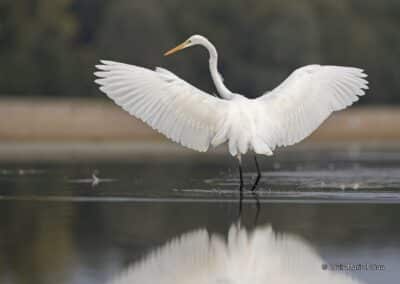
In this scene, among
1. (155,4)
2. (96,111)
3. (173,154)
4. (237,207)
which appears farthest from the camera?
(155,4)

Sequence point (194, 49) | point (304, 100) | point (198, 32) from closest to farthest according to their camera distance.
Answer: point (304, 100)
point (194, 49)
point (198, 32)

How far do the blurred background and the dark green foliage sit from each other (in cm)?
5

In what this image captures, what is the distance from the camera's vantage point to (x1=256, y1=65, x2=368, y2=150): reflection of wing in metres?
13.9

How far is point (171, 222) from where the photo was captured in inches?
465

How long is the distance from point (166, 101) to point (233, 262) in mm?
4960

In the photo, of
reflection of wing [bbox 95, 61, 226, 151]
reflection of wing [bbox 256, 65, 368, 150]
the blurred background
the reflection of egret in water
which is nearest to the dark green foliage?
the blurred background

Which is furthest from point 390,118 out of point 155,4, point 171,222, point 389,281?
point 389,281

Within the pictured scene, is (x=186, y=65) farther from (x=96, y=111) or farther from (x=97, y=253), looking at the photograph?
(x=97, y=253)

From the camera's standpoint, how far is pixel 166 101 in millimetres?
13883

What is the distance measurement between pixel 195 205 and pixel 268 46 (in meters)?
46.2

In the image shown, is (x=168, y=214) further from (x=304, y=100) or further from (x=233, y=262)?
(x=233, y=262)

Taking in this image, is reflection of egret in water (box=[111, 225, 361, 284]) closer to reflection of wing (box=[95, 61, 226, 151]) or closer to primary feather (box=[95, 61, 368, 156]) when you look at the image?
primary feather (box=[95, 61, 368, 156])

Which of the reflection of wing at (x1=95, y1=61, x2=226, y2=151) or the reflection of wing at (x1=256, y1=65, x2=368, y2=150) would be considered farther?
the reflection of wing at (x1=256, y1=65, x2=368, y2=150)

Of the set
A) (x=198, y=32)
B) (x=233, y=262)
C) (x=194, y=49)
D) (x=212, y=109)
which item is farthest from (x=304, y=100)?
(x=198, y=32)
